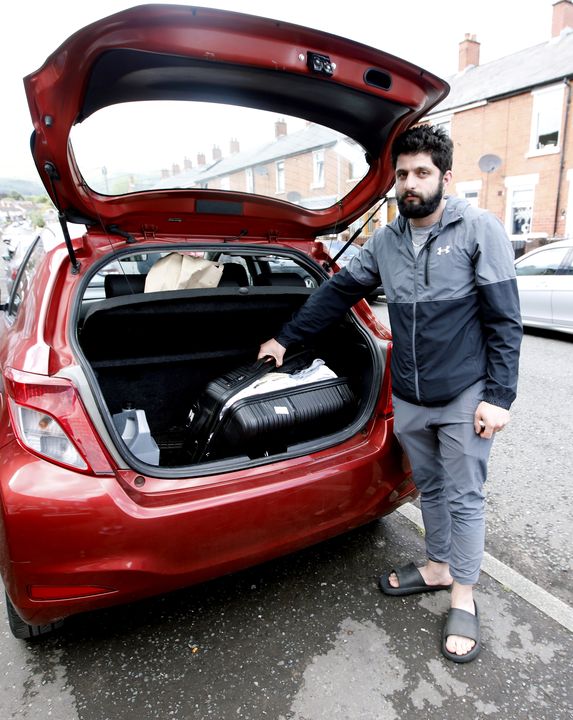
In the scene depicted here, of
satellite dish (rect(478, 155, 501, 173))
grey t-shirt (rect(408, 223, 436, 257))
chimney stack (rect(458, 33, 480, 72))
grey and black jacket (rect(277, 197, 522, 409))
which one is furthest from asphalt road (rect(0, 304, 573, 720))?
chimney stack (rect(458, 33, 480, 72))

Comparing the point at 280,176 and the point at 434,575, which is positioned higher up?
the point at 280,176

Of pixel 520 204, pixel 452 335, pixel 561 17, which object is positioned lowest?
pixel 452 335

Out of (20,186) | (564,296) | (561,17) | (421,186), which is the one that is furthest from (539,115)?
(20,186)

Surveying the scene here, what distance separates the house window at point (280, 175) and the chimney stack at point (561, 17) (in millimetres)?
19878

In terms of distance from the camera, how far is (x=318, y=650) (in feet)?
6.00

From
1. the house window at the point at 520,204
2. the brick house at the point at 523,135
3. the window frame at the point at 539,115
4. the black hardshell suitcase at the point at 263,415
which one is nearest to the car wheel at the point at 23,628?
the black hardshell suitcase at the point at 263,415

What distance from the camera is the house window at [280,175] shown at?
2525mm

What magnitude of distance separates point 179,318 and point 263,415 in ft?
2.92

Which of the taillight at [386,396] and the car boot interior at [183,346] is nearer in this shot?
the taillight at [386,396]

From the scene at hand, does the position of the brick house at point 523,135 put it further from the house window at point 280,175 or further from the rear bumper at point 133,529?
the rear bumper at point 133,529

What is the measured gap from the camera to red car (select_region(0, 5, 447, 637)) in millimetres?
1484

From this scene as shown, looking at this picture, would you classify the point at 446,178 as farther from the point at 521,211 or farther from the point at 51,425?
the point at 521,211

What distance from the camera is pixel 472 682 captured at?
169cm

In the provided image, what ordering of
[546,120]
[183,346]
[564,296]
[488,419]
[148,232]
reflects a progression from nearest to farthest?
[488,419] < [148,232] < [183,346] < [564,296] < [546,120]
